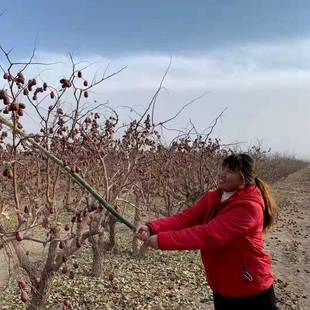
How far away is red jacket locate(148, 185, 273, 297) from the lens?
116 inches

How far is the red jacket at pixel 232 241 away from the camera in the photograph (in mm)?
2945

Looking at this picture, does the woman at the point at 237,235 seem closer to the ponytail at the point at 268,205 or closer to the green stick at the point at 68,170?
the ponytail at the point at 268,205

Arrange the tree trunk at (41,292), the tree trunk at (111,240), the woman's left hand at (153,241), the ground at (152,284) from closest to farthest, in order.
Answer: the woman's left hand at (153,241)
the tree trunk at (41,292)
the ground at (152,284)
the tree trunk at (111,240)

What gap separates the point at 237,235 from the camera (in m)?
3.02

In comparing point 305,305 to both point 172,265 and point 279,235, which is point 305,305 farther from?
point 279,235

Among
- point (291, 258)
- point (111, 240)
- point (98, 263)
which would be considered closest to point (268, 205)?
point (98, 263)

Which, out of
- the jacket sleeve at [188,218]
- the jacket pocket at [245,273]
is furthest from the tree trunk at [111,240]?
the jacket pocket at [245,273]

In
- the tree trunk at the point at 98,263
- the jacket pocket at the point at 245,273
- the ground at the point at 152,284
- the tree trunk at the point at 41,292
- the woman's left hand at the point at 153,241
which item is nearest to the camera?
the woman's left hand at the point at 153,241

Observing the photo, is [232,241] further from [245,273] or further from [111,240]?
[111,240]

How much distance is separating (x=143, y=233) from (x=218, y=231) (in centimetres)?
46

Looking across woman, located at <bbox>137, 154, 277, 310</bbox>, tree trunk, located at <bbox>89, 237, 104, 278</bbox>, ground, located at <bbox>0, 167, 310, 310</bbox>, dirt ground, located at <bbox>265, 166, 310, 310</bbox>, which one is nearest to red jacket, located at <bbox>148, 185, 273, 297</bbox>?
woman, located at <bbox>137, 154, 277, 310</bbox>

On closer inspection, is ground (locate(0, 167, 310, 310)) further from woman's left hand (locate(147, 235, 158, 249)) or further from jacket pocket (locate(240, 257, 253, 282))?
woman's left hand (locate(147, 235, 158, 249))

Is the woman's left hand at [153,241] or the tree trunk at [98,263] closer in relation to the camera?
the woman's left hand at [153,241]

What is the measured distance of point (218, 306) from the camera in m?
3.35
